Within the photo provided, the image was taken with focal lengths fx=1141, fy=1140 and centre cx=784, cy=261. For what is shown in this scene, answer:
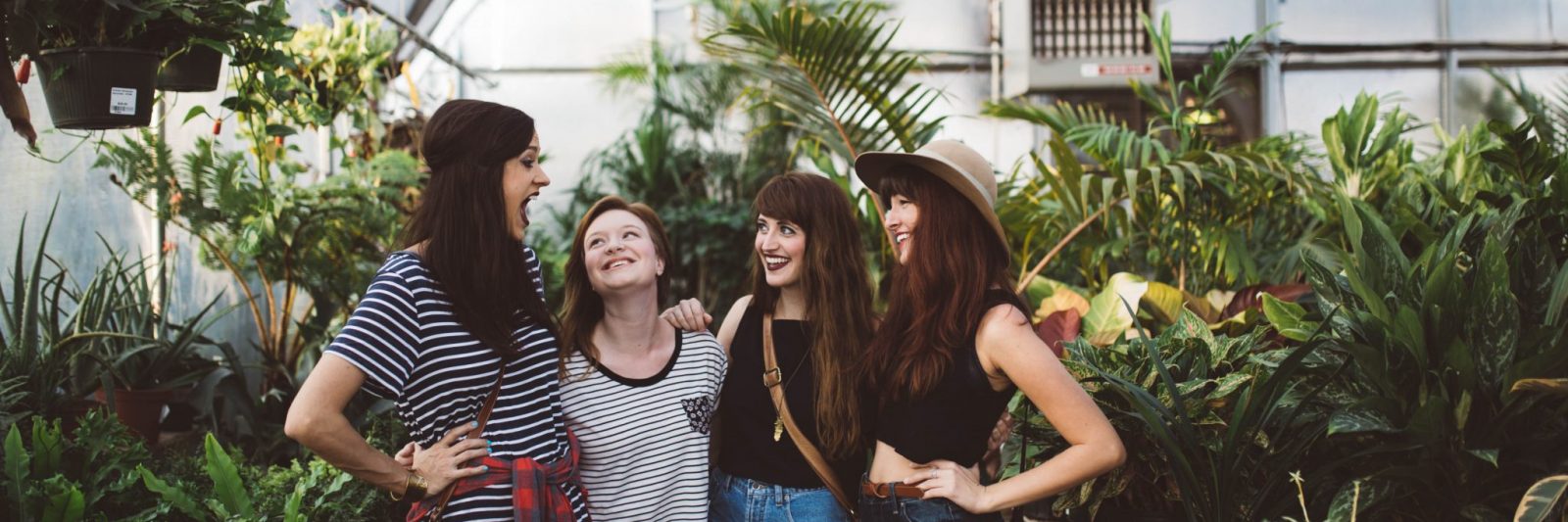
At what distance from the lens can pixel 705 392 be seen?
6.89 feet

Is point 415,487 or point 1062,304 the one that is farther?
point 1062,304

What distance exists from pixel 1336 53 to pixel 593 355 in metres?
6.77

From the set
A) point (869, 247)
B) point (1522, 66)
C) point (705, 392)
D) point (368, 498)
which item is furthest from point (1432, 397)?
point (1522, 66)

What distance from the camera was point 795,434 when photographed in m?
2.09

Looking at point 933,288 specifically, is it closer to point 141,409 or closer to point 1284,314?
point 1284,314

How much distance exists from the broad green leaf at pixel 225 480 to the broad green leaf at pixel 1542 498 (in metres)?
2.48

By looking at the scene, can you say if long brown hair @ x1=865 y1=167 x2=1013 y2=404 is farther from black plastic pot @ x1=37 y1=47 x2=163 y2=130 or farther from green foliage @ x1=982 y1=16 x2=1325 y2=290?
green foliage @ x1=982 y1=16 x2=1325 y2=290

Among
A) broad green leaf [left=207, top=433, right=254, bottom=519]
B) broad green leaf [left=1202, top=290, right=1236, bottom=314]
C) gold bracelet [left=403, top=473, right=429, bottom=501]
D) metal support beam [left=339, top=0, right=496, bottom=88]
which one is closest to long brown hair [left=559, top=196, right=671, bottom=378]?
gold bracelet [left=403, top=473, right=429, bottom=501]

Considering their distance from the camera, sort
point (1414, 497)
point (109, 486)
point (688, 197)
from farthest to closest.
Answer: point (688, 197) → point (109, 486) → point (1414, 497)

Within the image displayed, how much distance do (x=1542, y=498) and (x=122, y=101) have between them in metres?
2.82

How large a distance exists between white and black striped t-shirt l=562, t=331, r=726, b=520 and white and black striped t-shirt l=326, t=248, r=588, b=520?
0.06 meters

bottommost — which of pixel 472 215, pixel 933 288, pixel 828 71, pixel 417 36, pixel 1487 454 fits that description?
pixel 1487 454

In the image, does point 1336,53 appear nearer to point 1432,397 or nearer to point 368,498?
point 1432,397

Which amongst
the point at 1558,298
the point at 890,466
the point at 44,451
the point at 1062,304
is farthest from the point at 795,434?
the point at 1062,304
